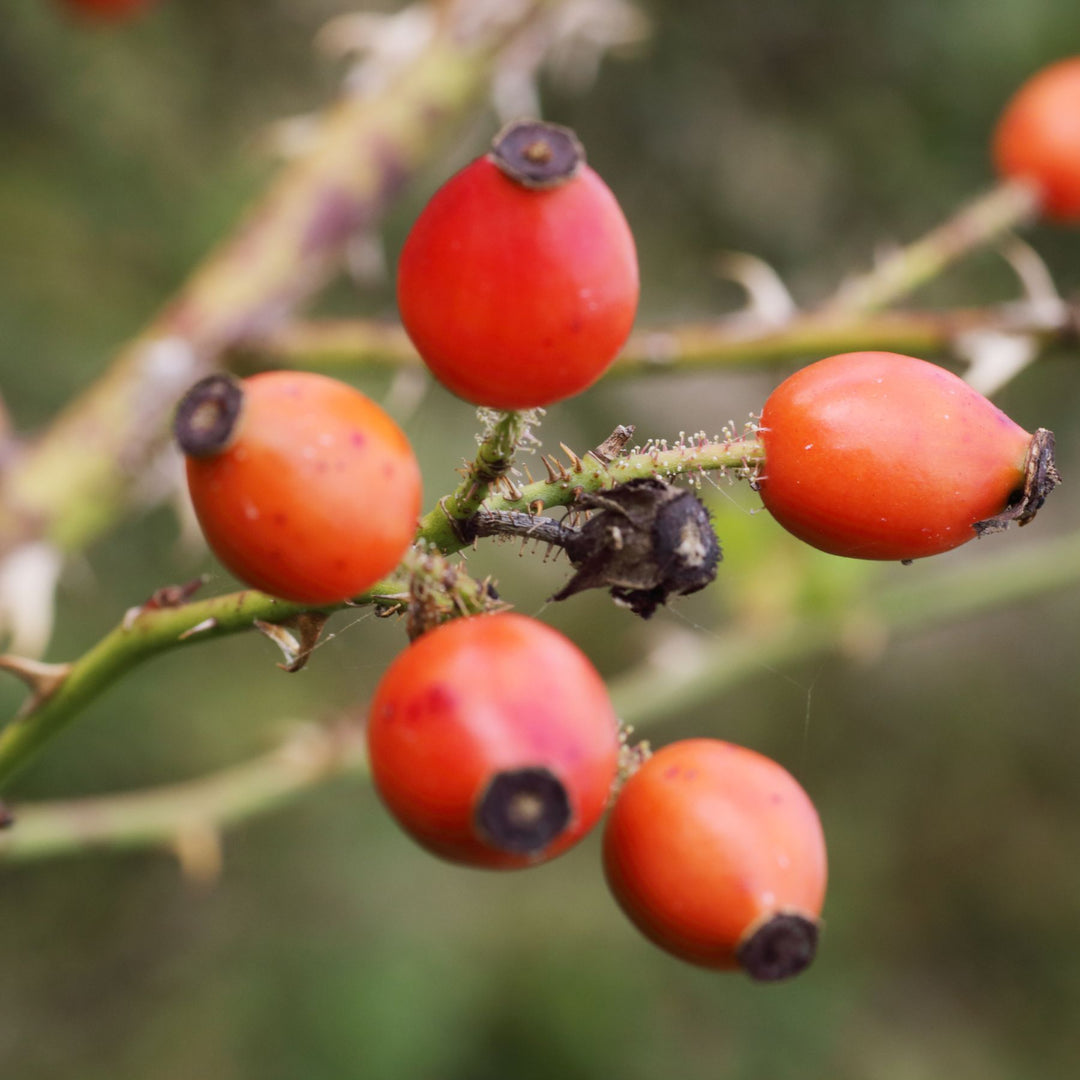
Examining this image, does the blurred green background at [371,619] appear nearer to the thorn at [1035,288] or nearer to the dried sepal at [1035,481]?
the thorn at [1035,288]

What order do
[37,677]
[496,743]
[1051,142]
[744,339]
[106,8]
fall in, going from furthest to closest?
[106,8], [1051,142], [744,339], [37,677], [496,743]

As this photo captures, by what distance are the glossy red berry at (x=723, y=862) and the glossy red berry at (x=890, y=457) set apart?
276mm

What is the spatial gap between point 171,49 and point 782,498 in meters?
4.27

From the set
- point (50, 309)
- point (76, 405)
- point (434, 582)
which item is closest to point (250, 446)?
point (434, 582)

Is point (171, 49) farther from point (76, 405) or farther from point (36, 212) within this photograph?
point (76, 405)

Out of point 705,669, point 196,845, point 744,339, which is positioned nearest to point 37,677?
point 196,845

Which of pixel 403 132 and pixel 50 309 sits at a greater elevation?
pixel 403 132

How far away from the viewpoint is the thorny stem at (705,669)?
7.80ft

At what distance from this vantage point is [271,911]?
16.3 ft

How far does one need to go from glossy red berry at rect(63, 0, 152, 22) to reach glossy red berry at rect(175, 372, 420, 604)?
303cm

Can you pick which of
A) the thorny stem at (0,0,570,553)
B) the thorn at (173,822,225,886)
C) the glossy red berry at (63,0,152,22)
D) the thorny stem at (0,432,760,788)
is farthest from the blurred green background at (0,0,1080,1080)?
the thorny stem at (0,432,760,788)

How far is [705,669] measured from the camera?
3.06 meters

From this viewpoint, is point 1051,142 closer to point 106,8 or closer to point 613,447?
point 613,447

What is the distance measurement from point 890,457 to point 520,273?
431mm
